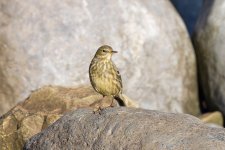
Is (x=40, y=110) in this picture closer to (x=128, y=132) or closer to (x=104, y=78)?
A: (x=104, y=78)

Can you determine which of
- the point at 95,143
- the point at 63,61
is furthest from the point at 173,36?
the point at 95,143

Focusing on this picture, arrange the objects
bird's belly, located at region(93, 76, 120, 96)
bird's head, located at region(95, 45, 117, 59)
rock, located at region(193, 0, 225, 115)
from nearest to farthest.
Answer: bird's belly, located at region(93, 76, 120, 96) → bird's head, located at region(95, 45, 117, 59) → rock, located at region(193, 0, 225, 115)

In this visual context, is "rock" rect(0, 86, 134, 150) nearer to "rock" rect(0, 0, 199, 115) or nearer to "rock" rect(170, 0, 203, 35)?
"rock" rect(0, 0, 199, 115)

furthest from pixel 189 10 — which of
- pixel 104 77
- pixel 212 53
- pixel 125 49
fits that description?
pixel 104 77

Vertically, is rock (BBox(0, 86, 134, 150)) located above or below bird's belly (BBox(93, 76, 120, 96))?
below

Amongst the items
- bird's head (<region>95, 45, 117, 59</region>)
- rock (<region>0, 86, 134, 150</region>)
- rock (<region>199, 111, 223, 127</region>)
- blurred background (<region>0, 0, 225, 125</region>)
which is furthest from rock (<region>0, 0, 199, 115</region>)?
bird's head (<region>95, 45, 117, 59</region>)

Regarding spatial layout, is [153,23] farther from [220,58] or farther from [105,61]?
[105,61]
